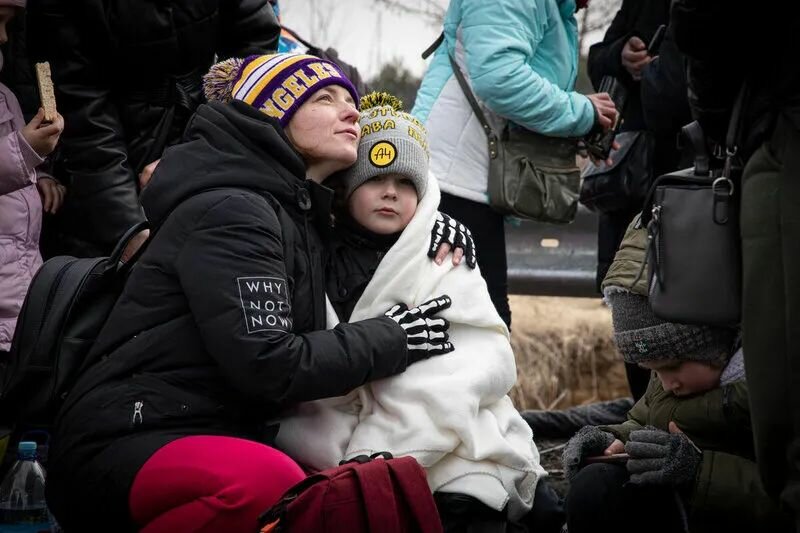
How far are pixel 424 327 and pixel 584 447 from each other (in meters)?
0.59

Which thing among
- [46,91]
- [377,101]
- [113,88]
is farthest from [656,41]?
[46,91]

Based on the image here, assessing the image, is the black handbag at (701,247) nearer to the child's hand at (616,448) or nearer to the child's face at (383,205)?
the child's hand at (616,448)

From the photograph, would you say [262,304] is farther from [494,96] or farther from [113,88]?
[494,96]

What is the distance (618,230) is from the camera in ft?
Result: 15.6

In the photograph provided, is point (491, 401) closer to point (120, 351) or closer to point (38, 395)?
point (120, 351)

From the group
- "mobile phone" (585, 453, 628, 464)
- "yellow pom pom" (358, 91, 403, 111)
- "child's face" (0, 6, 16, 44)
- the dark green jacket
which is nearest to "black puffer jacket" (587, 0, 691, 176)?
"yellow pom pom" (358, 91, 403, 111)

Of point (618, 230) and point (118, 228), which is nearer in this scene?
point (118, 228)

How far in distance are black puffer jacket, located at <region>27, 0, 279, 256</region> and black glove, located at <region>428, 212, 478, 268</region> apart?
1229mm

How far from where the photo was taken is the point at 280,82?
10.6 feet

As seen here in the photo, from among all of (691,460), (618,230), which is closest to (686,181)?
(691,460)

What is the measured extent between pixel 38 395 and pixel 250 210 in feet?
2.61

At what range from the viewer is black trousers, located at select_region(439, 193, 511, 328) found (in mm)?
4398

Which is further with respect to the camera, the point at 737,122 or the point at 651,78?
the point at 651,78

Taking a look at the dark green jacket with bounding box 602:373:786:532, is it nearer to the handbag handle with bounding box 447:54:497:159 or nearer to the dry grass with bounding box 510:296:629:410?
the handbag handle with bounding box 447:54:497:159
